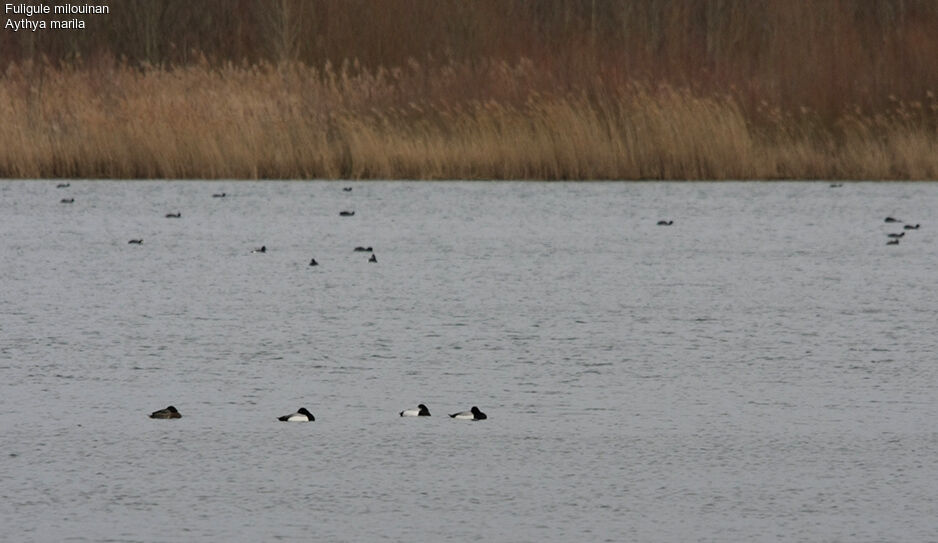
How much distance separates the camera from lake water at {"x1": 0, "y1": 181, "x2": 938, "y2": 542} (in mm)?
4887

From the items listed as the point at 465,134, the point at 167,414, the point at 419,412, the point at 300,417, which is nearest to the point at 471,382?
the point at 419,412

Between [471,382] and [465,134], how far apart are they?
39.3ft

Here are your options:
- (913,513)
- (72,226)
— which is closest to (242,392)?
(913,513)

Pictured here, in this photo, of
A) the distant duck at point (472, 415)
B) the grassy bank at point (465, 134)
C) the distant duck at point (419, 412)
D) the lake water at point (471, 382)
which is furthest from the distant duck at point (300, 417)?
the grassy bank at point (465, 134)

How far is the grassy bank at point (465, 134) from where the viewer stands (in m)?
18.6

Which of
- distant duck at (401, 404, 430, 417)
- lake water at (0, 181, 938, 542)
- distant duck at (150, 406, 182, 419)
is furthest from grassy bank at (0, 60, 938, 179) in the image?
distant duck at (150, 406, 182, 419)

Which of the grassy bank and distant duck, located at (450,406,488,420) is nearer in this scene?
distant duck, located at (450,406,488,420)

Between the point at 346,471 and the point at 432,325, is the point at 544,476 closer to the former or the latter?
the point at 346,471

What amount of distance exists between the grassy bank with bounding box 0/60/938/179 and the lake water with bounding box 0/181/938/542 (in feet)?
14.2

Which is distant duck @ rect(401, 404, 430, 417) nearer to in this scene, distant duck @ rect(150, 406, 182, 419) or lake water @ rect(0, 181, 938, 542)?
lake water @ rect(0, 181, 938, 542)

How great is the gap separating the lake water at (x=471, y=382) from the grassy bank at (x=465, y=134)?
4331 mm

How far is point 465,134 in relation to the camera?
1889cm

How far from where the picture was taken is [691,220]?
586 inches

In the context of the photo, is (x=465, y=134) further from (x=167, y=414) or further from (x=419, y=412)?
(x=167, y=414)
